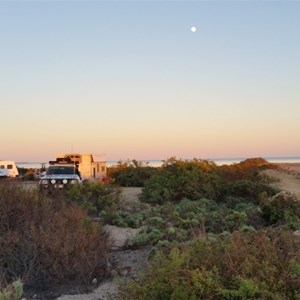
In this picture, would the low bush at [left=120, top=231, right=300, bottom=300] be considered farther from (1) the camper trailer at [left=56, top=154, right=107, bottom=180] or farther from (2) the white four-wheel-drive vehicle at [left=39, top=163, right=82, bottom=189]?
(1) the camper trailer at [left=56, top=154, right=107, bottom=180]

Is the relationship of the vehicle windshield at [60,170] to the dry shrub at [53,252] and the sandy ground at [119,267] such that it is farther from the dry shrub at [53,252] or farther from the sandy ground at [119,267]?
the dry shrub at [53,252]

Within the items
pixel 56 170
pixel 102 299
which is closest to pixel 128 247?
pixel 102 299

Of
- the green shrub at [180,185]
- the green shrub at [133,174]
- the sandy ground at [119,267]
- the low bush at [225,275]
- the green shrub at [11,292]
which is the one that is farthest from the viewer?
the green shrub at [133,174]

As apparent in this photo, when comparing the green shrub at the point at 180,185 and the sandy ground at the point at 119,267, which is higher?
the green shrub at the point at 180,185

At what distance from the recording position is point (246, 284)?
5312 mm

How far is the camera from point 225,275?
5746 millimetres

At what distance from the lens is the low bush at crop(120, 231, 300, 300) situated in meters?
5.41

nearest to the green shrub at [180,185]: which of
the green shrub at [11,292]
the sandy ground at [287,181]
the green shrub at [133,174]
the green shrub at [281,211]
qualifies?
the sandy ground at [287,181]

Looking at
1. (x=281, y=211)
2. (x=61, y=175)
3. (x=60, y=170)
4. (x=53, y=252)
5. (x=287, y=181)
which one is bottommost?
(x=287, y=181)

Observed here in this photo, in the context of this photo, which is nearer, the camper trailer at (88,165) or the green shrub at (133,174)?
the green shrub at (133,174)

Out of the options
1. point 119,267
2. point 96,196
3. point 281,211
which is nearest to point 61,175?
point 96,196

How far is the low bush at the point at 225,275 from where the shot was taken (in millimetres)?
5406

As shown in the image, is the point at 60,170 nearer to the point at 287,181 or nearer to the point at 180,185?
the point at 180,185

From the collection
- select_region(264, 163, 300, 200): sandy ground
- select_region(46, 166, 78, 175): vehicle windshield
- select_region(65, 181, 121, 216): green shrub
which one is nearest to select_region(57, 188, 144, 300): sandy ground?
select_region(65, 181, 121, 216): green shrub
